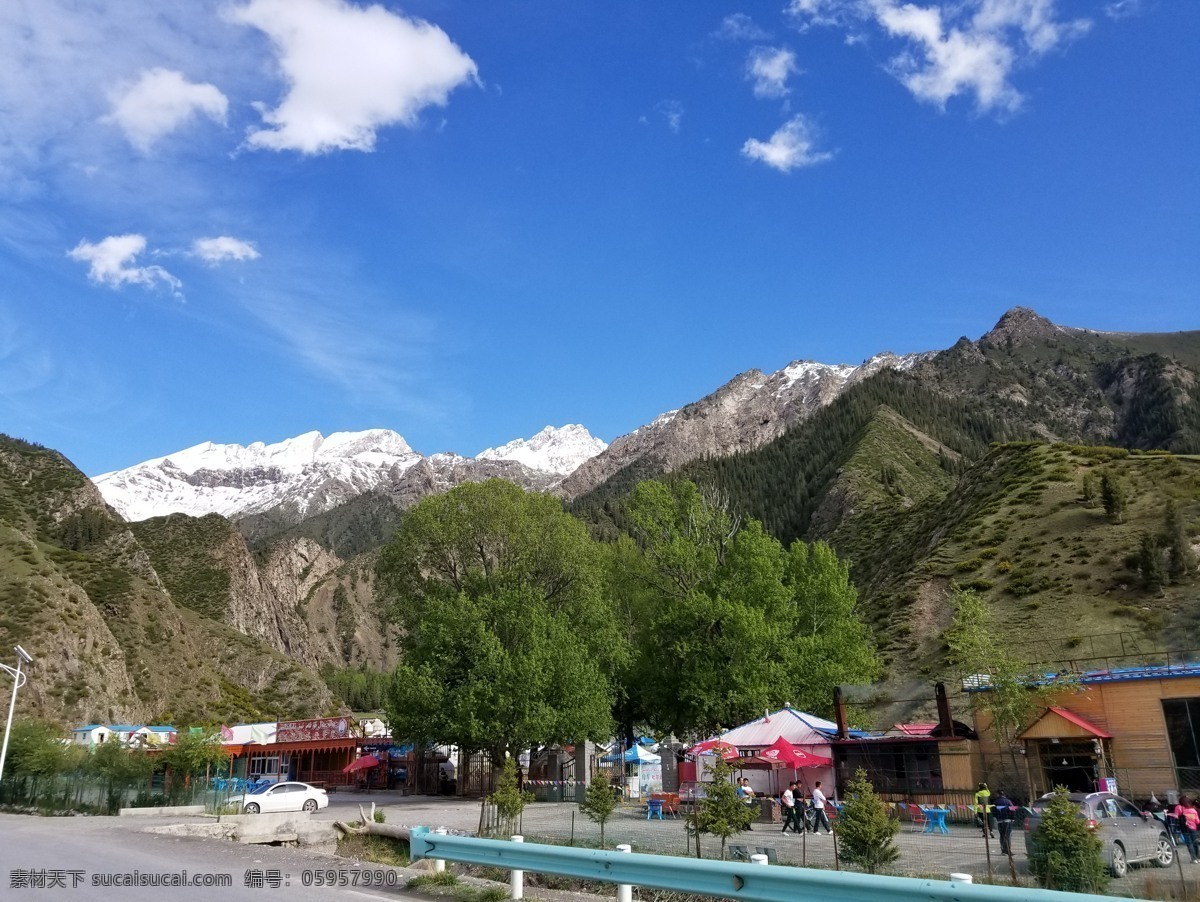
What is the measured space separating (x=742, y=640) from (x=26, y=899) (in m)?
31.9

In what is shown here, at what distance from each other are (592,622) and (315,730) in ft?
105

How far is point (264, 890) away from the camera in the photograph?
11.3m

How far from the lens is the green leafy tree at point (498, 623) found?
37188 millimetres

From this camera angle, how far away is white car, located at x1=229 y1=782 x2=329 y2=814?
35.4 meters

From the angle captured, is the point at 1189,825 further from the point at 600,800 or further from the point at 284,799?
the point at 284,799

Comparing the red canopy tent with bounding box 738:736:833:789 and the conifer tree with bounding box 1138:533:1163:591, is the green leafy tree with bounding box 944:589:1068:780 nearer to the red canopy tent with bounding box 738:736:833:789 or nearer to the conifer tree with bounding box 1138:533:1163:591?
the red canopy tent with bounding box 738:736:833:789

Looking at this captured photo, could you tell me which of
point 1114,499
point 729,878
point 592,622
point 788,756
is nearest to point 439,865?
point 729,878

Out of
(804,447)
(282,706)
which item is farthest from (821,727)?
(804,447)

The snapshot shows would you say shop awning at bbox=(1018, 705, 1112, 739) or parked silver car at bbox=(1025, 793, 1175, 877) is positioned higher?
shop awning at bbox=(1018, 705, 1112, 739)

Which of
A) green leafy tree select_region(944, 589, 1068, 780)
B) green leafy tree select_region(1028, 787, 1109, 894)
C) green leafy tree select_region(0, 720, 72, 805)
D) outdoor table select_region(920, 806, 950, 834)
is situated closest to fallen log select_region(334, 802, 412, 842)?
green leafy tree select_region(1028, 787, 1109, 894)

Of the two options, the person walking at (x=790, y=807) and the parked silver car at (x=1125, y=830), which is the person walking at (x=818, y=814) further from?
the parked silver car at (x=1125, y=830)

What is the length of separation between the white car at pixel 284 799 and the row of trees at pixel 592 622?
15.6ft

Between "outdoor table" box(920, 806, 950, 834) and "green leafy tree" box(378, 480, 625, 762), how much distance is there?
17961 millimetres

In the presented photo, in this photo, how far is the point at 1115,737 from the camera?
27.8 metres
